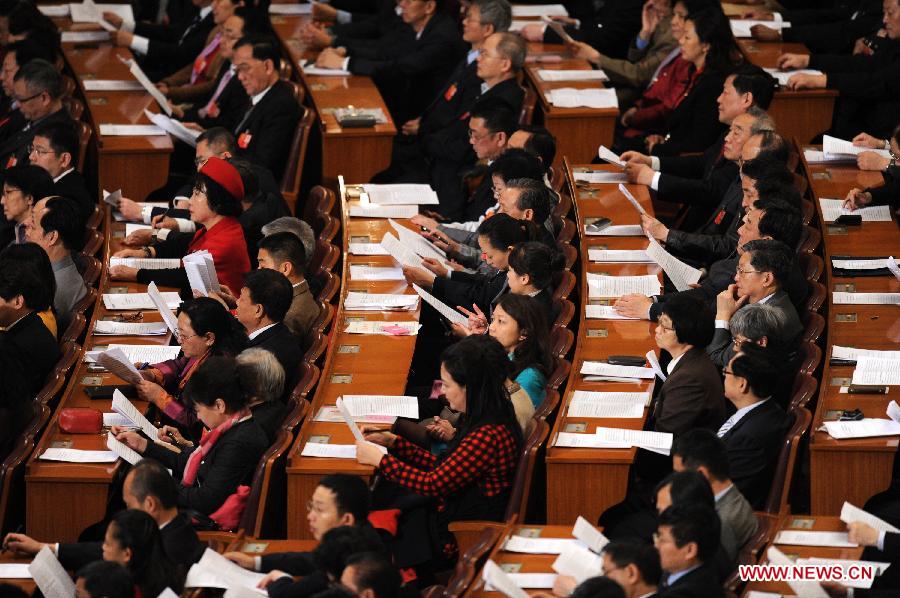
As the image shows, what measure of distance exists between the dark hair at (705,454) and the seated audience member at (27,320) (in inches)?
93.3

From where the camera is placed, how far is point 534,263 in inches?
211

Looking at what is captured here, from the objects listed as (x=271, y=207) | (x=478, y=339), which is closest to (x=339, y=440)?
(x=478, y=339)

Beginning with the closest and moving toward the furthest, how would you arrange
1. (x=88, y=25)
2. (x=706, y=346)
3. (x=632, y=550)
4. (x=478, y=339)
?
(x=632, y=550) < (x=478, y=339) < (x=706, y=346) < (x=88, y=25)

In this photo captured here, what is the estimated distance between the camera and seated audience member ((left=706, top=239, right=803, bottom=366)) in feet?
16.9

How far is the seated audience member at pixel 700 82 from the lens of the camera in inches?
270

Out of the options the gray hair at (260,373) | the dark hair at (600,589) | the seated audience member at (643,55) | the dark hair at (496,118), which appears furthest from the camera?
the seated audience member at (643,55)

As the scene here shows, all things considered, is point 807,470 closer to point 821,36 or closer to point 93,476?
point 93,476

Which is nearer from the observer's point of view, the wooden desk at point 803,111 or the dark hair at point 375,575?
the dark hair at point 375,575

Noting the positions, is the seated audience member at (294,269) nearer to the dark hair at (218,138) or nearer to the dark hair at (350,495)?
the dark hair at (218,138)

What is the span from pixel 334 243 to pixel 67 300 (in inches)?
49.6

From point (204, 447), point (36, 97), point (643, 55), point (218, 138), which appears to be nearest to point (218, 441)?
point (204, 447)

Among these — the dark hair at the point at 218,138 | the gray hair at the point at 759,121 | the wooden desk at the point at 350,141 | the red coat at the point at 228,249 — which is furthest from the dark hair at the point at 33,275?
the gray hair at the point at 759,121

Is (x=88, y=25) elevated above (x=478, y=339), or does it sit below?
below

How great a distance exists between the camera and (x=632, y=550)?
3727 millimetres
